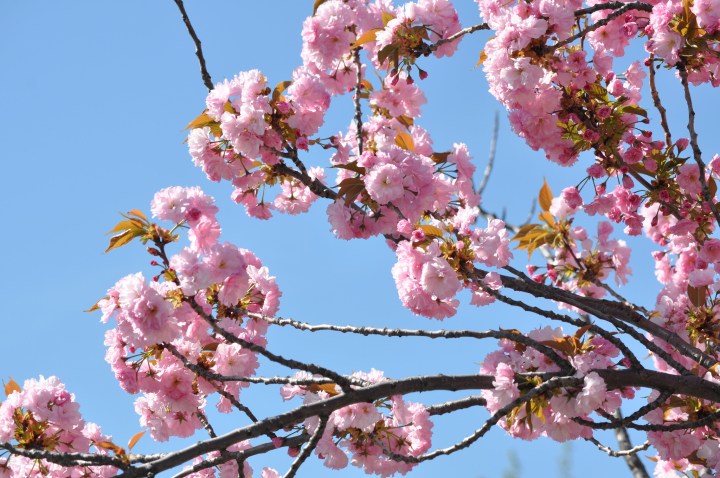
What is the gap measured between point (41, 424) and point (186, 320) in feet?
2.62

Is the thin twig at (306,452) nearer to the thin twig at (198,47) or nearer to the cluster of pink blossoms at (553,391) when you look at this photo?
the cluster of pink blossoms at (553,391)

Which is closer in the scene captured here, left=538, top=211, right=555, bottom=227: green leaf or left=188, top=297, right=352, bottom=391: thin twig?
left=188, top=297, right=352, bottom=391: thin twig

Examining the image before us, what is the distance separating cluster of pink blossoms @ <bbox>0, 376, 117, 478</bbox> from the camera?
3000 millimetres

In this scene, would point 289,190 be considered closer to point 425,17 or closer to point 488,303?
point 425,17

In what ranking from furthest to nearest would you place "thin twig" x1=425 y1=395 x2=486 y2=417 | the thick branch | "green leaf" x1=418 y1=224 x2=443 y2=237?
"thin twig" x1=425 y1=395 x2=486 y2=417 → "green leaf" x1=418 y1=224 x2=443 y2=237 → the thick branch

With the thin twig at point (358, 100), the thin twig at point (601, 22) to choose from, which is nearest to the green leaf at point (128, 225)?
the thin twig at point (358, 100)

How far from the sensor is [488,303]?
2.95m

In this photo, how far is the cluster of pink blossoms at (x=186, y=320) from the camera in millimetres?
2664

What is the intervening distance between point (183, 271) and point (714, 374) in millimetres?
2036

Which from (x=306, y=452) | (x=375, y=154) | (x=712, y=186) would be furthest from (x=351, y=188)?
(x=712, y=186)

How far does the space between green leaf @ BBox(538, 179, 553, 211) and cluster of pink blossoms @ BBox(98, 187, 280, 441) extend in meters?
1.50

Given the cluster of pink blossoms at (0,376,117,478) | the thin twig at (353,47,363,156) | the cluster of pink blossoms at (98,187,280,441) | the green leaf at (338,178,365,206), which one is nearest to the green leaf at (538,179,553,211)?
the thin twig at (353,47,363,156)

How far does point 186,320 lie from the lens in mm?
2775

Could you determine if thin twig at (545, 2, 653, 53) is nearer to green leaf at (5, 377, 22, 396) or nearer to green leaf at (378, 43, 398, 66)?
green leaf at (378, 43, 398, 66)
